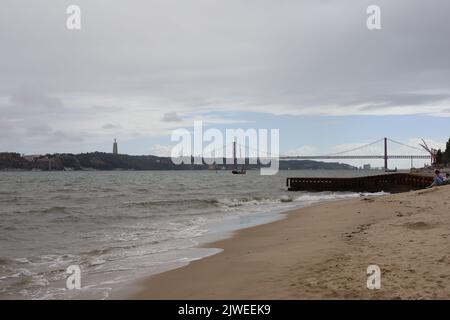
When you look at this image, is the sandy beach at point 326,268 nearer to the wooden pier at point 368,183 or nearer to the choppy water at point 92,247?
the choppy water at point 92,247

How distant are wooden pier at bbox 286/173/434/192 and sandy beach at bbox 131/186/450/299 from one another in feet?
101

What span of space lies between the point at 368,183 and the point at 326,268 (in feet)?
154

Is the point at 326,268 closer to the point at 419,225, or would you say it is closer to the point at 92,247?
the point at 419,225

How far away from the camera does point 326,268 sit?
26.7 ft

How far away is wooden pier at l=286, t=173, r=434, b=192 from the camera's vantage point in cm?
4446

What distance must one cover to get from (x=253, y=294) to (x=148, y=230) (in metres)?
12.1

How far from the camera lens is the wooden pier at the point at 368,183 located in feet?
146

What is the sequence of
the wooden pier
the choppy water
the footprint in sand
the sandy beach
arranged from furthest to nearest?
the wooden pier < the footprint in sand < the choppy water < the sandy beach

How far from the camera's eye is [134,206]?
31.8m

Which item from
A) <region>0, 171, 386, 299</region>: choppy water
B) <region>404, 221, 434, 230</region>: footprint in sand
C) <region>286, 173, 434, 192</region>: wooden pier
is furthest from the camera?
<region>286, 173, 434, 192</region>: wooden pier

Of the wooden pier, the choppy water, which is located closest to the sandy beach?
the choppy water

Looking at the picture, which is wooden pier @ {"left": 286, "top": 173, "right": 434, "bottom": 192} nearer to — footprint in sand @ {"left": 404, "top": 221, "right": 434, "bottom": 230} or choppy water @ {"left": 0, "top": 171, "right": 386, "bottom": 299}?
choppy water @ {"left": 0, "top": 171, "right": 386, "bottom": 299}

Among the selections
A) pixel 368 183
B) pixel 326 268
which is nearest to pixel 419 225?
pixel 326 268
